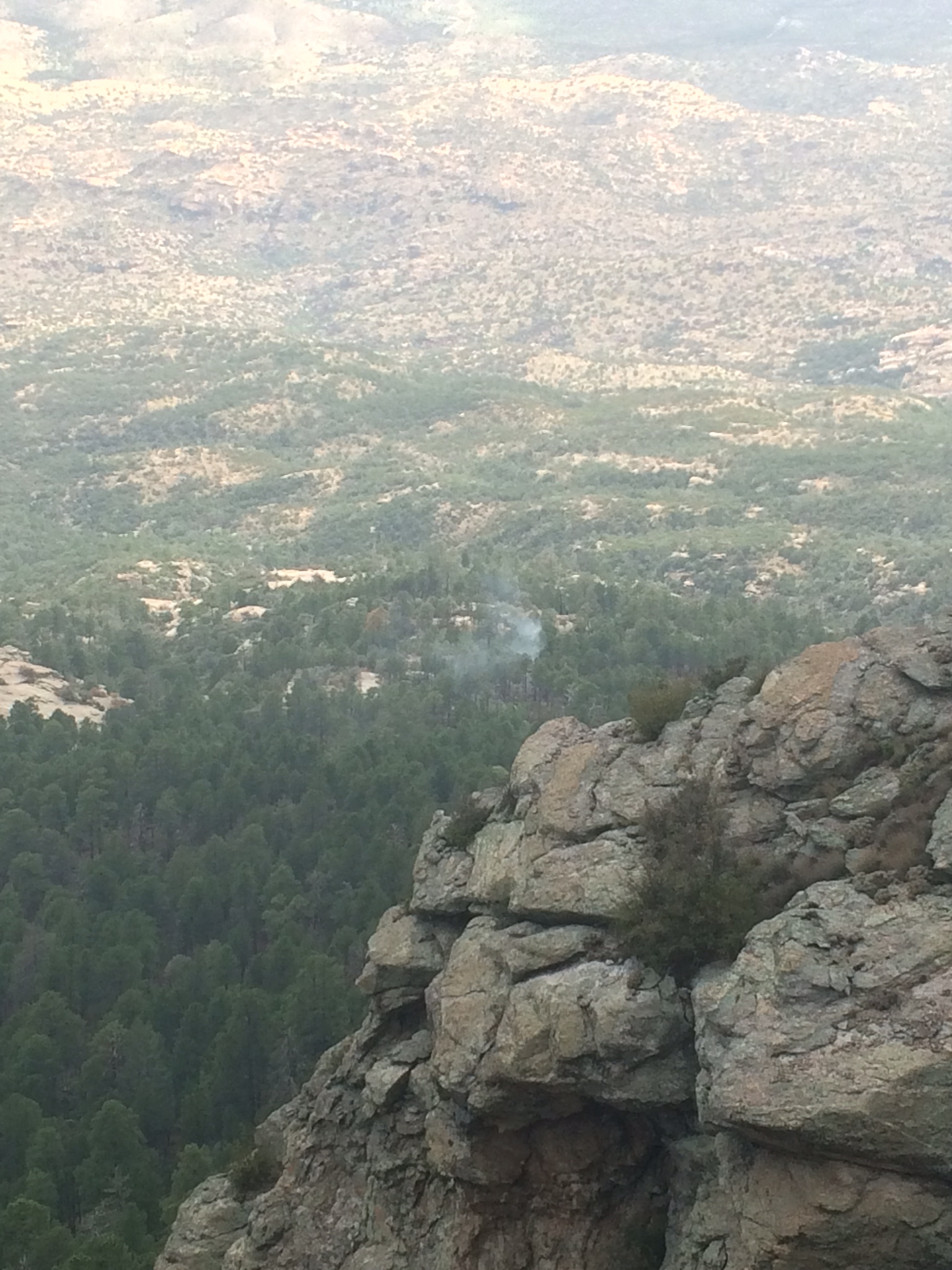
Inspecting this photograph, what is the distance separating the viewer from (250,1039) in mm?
50500

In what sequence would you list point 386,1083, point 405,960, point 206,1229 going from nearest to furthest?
point 386,1083 → point 405,960 → point 206,1229

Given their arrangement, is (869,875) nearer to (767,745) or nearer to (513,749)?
(767,745)

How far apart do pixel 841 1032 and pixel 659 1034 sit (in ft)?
11.9

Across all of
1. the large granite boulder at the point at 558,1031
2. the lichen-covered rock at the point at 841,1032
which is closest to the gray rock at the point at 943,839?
the lichen-covered rock at the point at 841,1032

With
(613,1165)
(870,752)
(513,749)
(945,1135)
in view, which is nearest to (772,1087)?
(945,1135)

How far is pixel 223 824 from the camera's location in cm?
7494

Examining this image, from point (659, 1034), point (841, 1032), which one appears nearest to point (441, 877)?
point (659, 1034)

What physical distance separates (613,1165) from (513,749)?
174 ft

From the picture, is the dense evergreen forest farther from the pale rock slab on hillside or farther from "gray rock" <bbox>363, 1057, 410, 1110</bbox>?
"gray rock" <bbox>363, 1057, 410, 1110</bbox>

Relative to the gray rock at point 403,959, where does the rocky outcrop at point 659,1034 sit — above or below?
above

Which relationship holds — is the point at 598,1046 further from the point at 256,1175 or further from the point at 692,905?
the point at 256,1175

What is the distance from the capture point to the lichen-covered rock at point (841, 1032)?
19.6 metres

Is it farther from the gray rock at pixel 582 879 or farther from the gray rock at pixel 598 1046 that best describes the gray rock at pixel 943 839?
the gray rock at pixel 582 879

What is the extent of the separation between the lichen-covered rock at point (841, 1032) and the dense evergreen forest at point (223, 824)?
14061 mm
